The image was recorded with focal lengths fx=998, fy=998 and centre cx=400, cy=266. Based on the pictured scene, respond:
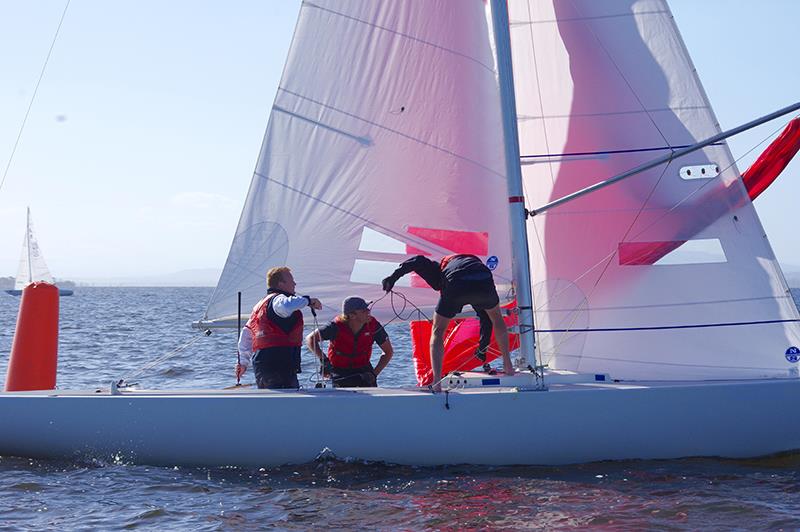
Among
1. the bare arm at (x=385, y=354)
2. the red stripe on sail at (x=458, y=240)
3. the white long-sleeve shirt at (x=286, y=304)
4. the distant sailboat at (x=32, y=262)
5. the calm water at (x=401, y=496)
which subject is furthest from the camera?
the distant sailboat at (x=32, y=262)

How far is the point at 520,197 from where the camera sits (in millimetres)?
7000

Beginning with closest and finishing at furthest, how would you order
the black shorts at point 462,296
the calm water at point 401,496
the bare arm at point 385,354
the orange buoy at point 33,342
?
the calm water at point 401,496
the black shorts at point 462,296
the bare arm at point 385,354
the orange buoy at point 33,342

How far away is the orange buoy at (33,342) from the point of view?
7.50 m

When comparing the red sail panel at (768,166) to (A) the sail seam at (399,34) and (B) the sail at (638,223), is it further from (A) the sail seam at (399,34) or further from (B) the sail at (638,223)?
(A) the sail seam at (399,34)

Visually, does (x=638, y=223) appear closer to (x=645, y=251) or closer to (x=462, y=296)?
(x=645, y=251)

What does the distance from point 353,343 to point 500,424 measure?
1.34m

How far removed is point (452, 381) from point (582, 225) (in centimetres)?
155

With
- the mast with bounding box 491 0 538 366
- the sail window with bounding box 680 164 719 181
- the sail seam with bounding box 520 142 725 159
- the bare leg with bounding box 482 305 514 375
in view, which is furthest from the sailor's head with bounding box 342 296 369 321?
the sail window with bounding box 680 164 719 181

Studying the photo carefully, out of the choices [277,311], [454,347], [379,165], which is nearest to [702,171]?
[454,347]

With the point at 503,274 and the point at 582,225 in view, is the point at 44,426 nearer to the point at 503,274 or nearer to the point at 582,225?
the point at 503,274

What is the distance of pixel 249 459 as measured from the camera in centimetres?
657

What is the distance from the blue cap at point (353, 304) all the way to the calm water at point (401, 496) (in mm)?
1100

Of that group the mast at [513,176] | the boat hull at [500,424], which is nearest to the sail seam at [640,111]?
the mast at [513,176]

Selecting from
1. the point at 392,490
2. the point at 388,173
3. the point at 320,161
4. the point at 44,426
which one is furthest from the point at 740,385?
the point at 44,426
